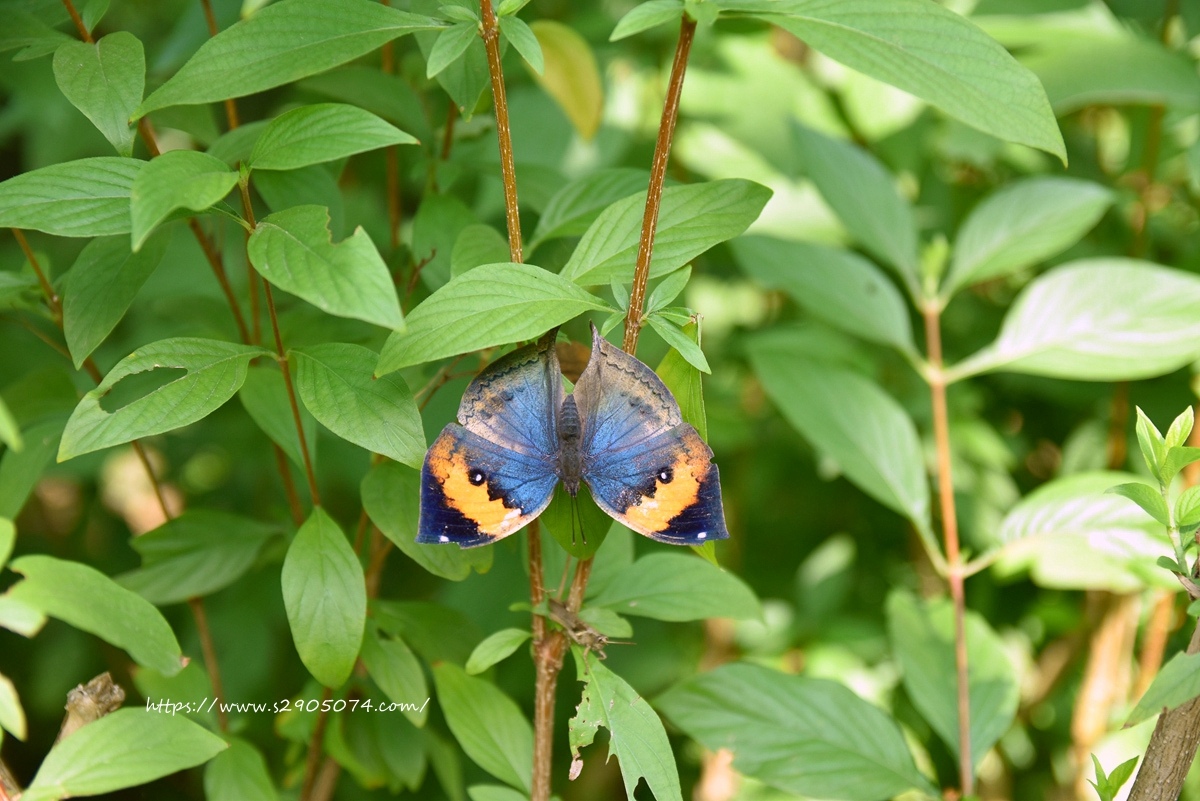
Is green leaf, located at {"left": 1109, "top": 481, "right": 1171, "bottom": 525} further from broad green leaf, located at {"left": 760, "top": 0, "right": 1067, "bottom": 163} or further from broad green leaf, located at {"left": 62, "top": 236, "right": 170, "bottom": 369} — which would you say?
broad green leaf, located at {"left": 62, "top": 236, "right": 170, "bottom": 369}

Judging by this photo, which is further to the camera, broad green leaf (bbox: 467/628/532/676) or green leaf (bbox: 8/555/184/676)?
broad green leaf (bbox: 467/628/532/676)

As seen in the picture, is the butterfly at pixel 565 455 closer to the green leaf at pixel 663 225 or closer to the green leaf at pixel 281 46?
the green leaf at pixel 663 225

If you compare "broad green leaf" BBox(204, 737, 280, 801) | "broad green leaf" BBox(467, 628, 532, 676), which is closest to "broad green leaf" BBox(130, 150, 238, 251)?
"broad green leaf" BBox(467, 628, 532, 676)

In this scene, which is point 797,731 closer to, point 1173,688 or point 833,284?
point 1173,688

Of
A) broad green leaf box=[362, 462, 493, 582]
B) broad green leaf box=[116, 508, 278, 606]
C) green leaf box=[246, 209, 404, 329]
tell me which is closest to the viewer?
green leaf box=[246, 209, 404, 329]

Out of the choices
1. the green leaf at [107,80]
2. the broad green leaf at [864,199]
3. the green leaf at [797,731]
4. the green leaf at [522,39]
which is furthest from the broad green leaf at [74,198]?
the broad green leaf at [864,199]

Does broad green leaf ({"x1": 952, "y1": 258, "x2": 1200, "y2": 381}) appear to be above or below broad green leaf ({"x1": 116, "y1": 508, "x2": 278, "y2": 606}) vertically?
above

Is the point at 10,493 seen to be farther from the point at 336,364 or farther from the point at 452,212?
the point at 452,212

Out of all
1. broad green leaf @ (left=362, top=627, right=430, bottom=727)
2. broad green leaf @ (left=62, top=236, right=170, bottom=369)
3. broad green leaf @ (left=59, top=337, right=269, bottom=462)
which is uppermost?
broad green leaf @ (left=62, top=236, right=170, bottom=369)
